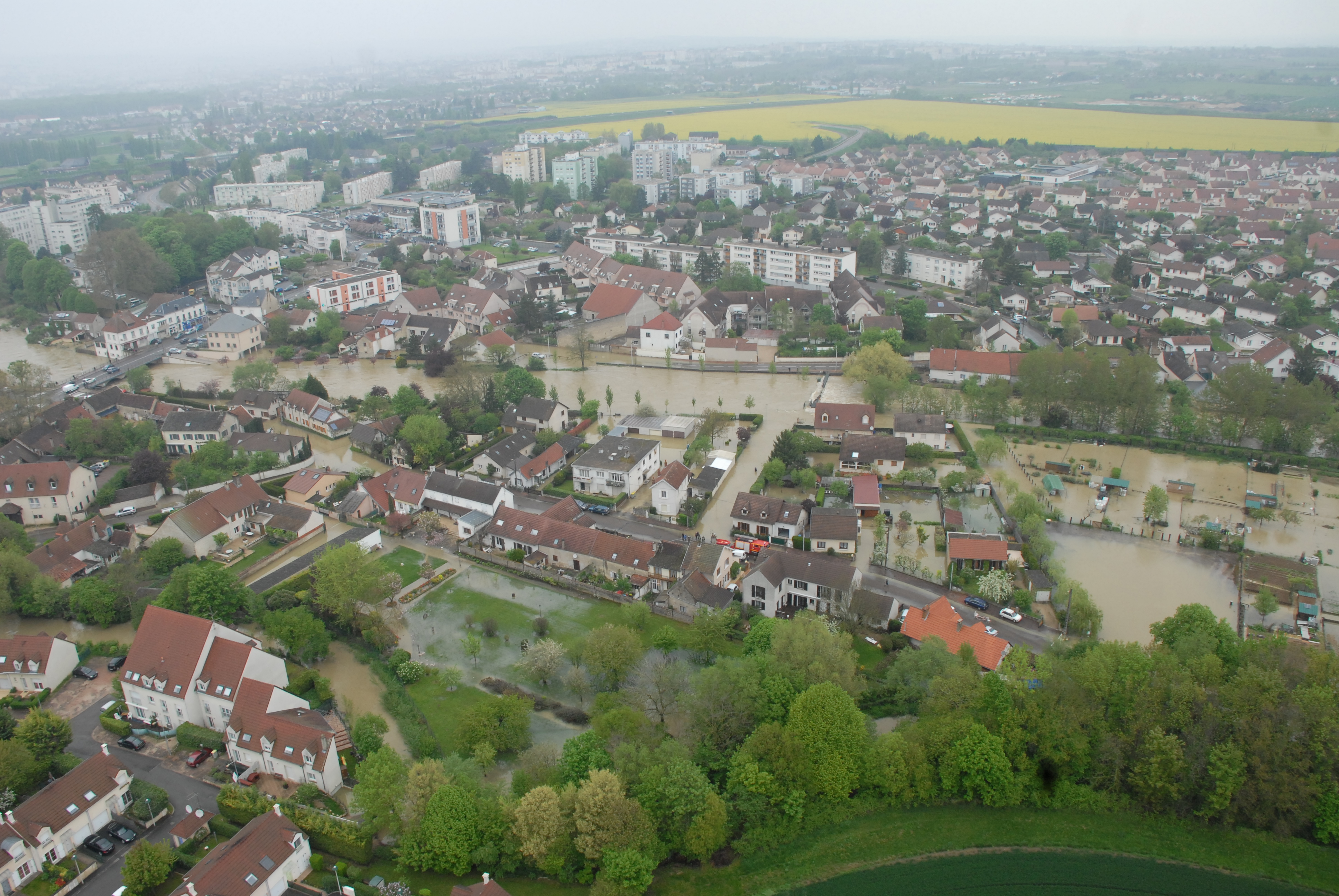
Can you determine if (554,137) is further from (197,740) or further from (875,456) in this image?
(197,740)

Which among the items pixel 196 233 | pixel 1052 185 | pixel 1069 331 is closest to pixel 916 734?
pixel 1069 331

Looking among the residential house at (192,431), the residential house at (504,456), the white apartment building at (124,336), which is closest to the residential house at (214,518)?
the residential house at (192,431)

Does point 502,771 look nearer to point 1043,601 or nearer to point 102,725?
point 102,725

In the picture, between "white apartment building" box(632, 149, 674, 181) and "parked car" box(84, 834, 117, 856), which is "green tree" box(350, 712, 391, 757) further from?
"white apartment building" box(632, 149, 674, 181)

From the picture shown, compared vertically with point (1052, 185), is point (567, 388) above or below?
below

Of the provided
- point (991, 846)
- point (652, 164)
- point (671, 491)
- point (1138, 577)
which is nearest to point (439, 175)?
point (652, 164)

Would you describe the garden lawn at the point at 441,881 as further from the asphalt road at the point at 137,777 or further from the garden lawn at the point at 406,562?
the garden lawn at the point at 406,562
